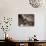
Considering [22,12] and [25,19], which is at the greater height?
[22,12]

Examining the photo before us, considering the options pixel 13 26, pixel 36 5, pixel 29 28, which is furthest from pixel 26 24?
pixel 36 5

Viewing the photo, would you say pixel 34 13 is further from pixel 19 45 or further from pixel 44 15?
pixel 19 45

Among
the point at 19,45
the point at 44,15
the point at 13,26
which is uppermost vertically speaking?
the point at 44,15

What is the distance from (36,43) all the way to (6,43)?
0.84 m

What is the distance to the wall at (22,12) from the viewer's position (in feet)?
13.0

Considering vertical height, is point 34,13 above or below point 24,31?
above

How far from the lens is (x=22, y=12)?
399cm

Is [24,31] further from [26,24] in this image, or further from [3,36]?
[3,36]

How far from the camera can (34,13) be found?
397 centimetres

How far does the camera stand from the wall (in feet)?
13.0

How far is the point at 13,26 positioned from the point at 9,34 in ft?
0.93

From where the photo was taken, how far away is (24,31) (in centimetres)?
397

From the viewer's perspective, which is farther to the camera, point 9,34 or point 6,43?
point 9,34

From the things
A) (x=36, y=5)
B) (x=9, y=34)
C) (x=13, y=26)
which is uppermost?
(x=36, y=5)
